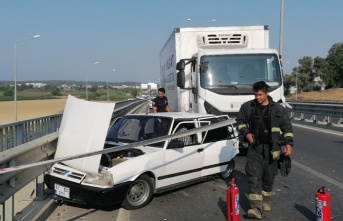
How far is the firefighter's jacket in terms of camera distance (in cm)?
559

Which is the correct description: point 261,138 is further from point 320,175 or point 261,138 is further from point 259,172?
point 320,175

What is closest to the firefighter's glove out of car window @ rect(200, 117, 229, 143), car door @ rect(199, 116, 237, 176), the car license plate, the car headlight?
car door @ rect(199, 116, 237, 176)

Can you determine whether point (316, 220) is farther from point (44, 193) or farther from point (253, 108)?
point (44, 193)

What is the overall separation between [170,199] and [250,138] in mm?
1813

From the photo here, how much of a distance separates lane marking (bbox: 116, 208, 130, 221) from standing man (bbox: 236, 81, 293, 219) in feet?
5.20

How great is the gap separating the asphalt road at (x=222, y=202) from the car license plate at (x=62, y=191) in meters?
0.27

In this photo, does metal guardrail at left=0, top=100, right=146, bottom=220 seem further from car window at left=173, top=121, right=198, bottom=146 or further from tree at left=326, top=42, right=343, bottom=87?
tree at left=326, top=42, right=343, bottom=87

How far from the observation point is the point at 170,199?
6691 millimetres

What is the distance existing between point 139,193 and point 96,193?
2.62ft

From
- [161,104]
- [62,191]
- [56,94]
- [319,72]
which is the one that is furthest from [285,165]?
[319,72]

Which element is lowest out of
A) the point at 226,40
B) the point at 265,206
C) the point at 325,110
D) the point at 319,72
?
the point at 265,206

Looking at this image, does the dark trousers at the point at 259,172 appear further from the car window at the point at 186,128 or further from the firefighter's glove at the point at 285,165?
the car window at the point at 186,128

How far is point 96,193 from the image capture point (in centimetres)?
555

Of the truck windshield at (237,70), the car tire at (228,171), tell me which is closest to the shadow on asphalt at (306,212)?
the car tire at (228,171)
